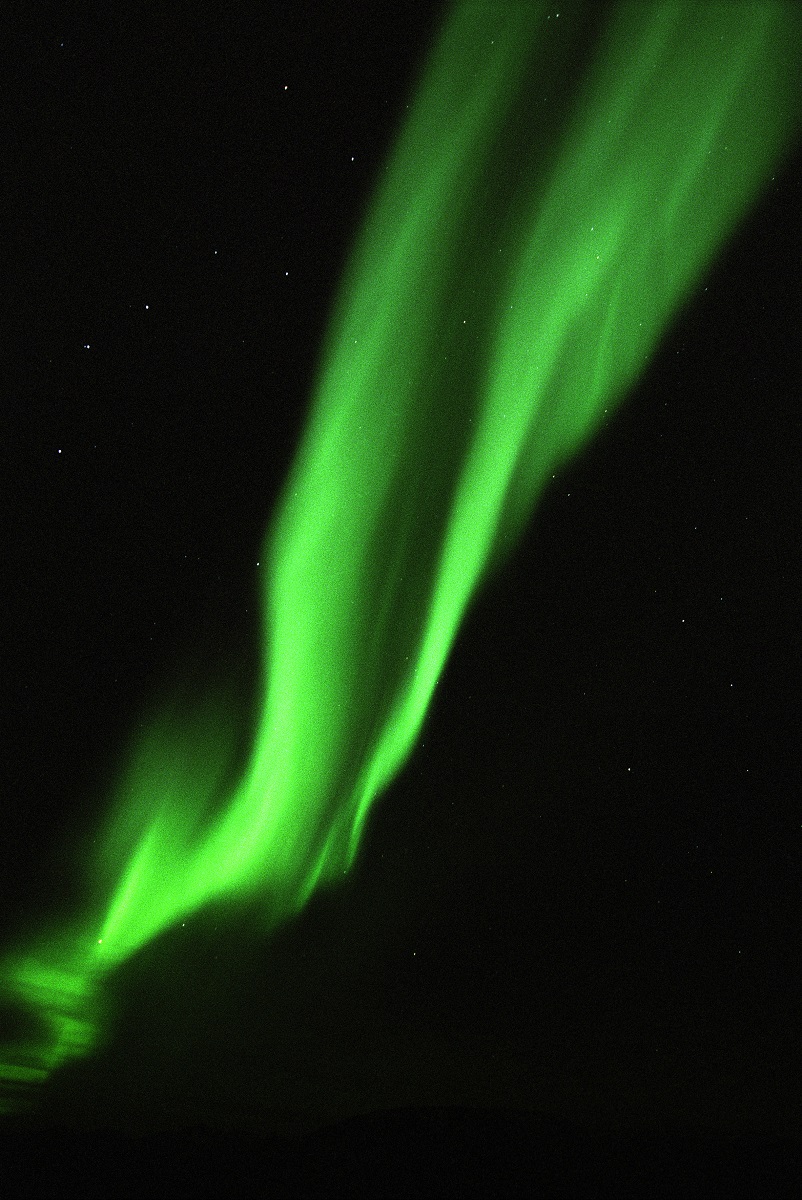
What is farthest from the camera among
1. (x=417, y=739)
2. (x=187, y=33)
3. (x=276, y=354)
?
(x=417, y=739)

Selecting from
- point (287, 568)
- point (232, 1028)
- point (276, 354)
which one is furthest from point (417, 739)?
point (276, 354)

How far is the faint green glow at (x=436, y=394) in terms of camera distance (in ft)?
6.00

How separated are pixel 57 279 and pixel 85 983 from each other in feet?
4.18

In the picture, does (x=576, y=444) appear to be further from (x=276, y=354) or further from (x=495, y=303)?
(x=276, y=354)

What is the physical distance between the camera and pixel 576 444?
2.00 m

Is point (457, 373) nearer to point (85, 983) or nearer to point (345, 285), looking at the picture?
point (345, 285)

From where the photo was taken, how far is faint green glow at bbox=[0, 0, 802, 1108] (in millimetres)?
1829

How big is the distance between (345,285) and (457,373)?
271mm

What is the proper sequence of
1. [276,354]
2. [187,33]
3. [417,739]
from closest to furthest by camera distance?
[187,33] → [276,354] → [417,739]

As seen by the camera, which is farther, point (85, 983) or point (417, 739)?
point (417, 739)

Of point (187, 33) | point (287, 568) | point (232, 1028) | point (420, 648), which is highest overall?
point (187, 33)

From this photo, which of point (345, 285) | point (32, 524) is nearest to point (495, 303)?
point (345, 285)

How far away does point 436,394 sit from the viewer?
6.27ft

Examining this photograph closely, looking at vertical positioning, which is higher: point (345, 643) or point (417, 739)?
point (345, 643)
